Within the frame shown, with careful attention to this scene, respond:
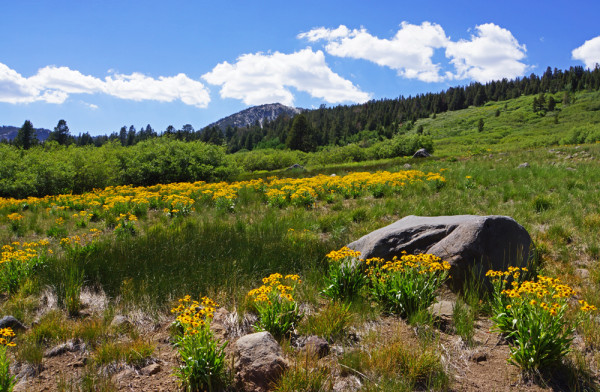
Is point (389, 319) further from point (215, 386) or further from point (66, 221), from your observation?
point (66, 221)

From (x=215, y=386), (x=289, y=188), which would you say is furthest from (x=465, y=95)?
(x=215, y=386)

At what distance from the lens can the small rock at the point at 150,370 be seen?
3.32 meters

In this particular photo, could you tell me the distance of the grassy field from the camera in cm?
341

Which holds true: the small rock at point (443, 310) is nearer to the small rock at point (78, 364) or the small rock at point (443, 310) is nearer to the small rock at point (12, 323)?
the small rock at point (78, 364)

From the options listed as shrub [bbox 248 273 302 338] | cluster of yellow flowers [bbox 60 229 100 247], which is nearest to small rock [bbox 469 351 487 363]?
shrub [bbox 248 273 302 338]

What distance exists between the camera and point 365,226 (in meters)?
8.64

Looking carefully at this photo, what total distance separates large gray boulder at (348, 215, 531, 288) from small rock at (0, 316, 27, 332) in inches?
190

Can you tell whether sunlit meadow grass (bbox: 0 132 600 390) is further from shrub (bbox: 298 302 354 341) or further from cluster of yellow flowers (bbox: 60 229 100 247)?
→ cluster of yellow flowers (bbox: 60 229 100 247)

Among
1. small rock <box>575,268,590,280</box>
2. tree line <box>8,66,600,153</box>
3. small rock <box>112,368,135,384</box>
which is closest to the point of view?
small rock <box>112,368,135,384</box>

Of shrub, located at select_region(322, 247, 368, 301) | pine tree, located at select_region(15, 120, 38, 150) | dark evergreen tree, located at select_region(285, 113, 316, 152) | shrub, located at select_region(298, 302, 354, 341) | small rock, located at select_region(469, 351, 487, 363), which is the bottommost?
small rock, located at select_region(469, 351, 487, 363)

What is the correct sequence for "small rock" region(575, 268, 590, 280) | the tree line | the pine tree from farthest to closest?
the tree line
the pine tree
"small rock" region(575, 268, 590, 280)

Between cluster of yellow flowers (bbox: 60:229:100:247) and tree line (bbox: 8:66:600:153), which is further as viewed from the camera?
tree line (bbox: 8:66:600:153)

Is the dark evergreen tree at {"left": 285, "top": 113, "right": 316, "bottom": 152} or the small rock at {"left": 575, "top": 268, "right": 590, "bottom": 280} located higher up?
the dark evergreen tree at {"left": 285, "top": 113, "right": 316, "bottom": 152}

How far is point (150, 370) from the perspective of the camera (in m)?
3.33
